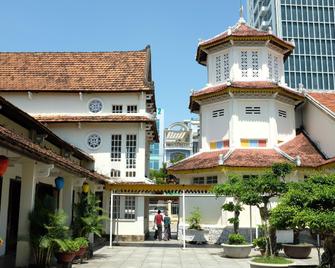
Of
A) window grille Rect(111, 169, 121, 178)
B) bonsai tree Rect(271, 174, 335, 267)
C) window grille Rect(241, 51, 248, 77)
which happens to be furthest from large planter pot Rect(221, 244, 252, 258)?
window grille Rect(241, 51, 248, 77)

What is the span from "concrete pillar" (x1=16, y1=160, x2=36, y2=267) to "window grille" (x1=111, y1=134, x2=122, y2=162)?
494 inches

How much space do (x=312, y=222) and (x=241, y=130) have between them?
14919 mm

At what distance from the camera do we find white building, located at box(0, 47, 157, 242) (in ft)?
78.1

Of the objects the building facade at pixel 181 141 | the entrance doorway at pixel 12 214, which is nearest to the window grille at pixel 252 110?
the entrance doorway at pixel 12 214

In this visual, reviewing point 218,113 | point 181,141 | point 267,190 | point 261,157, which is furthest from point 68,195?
point 181,141

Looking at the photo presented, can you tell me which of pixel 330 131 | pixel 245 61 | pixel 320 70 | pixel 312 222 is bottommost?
pixel 312 222

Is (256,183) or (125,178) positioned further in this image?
(125,178)

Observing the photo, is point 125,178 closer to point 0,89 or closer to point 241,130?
point 241,130

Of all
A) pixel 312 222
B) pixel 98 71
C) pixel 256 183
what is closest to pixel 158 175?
pixel 98 71

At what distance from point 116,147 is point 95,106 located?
8.88 ft

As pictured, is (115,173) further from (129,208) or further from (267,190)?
(267,190)

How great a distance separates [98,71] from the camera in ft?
86.2

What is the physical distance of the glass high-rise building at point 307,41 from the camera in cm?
8056

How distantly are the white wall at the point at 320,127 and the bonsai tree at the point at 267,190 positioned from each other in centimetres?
826
